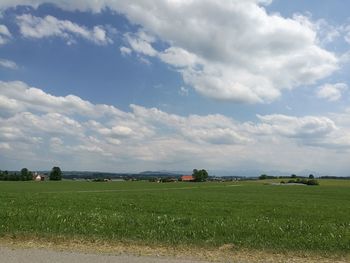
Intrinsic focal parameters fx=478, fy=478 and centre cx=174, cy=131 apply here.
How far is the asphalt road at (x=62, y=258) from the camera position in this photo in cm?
884

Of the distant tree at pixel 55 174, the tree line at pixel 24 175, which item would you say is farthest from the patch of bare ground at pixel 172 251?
the distant tree at pixel 55 174

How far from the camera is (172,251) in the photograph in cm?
1020

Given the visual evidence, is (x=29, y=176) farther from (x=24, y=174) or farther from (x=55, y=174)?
(x=55, y=174)

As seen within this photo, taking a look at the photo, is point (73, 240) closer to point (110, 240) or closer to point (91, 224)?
point (110, 240)

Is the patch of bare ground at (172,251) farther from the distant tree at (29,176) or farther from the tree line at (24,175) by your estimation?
the distant tree at (29,176)

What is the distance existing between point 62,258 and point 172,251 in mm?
2388

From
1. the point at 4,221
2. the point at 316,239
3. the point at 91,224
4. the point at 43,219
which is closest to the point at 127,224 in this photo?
the point at 91,224

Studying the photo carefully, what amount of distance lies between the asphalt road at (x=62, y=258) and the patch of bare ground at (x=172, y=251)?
17.0 inches

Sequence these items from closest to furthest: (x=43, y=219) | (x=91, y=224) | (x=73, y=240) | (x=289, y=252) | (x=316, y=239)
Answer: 1. (x=289, y=252)
2. (x=73, y=240)
3. (x=316, y=239)
4. (x=91, y=224)
5. (x=43, y=219)

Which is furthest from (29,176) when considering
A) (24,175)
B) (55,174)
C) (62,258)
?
(62,258)

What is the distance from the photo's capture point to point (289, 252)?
10.3 m

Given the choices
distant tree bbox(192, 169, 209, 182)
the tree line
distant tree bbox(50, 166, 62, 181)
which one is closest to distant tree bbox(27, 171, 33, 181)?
the tree line

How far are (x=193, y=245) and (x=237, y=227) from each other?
3.42m

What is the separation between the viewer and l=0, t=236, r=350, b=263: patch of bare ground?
955cm
